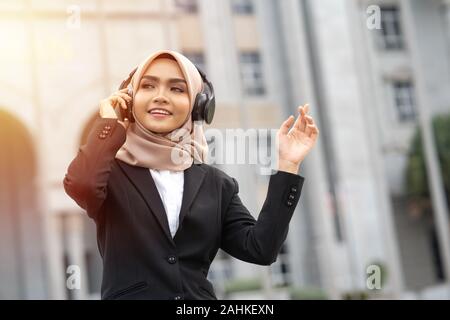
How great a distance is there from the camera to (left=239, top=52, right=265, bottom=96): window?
880 centimetres

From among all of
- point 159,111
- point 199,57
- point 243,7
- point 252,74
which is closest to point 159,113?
point 159,111

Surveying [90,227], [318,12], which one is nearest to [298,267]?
[90,227]

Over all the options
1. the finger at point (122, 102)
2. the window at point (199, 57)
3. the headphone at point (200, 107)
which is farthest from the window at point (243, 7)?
the finger at point (122, 102)

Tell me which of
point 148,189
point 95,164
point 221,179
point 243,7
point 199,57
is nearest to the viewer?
point 95,164

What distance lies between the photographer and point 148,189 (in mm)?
1483

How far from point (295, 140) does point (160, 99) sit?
0.29 meters

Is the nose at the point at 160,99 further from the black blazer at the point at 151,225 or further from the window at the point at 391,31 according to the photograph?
the window at the point at 391,31

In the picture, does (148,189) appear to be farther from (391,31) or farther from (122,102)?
(391,31)

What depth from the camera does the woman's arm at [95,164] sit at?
4.51ft

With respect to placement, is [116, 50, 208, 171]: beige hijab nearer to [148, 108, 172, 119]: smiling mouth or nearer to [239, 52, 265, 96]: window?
[148, 108, 172, 119]: smiling mouth

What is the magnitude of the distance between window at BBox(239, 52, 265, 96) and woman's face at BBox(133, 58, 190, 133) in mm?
7205

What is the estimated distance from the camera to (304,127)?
5.00ft

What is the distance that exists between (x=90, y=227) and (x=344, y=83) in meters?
4.08

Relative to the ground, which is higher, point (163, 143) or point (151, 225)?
point (163, 143)
